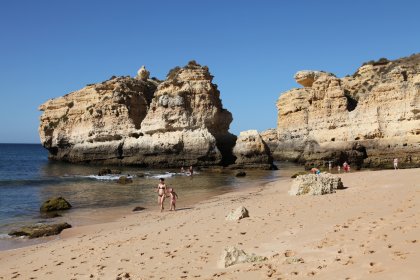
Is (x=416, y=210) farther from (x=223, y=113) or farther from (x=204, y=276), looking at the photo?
(x=223, y=113)

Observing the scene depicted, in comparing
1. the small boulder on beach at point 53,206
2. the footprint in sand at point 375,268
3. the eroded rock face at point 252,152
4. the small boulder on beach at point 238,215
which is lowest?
the small boulder on beach at point 53,206

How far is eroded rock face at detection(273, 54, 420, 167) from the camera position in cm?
3675

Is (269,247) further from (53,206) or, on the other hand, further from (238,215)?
(53,206)

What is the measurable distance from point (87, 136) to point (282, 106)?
2834 cm

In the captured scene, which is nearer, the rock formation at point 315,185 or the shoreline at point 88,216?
the shoreline at point 88,216

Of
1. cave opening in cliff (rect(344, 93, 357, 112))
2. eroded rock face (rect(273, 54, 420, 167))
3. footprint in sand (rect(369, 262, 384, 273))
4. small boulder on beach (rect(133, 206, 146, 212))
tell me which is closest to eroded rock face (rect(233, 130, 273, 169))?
eroded rock face (rect(273, 54, 420, 167))

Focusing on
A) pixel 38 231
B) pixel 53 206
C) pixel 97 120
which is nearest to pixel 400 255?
pixel 38 231

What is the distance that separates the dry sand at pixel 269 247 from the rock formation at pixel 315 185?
1544mm

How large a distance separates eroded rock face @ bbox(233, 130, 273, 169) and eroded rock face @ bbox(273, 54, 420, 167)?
15.5 ft

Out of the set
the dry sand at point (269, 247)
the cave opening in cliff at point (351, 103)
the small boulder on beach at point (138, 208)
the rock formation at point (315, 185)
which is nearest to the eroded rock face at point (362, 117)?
the cave opening in cliff at point (351, 103)

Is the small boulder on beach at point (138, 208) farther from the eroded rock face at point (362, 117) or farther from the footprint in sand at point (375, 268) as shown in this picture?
the eroded rock face at point (362, 117)

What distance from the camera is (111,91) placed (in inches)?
2174

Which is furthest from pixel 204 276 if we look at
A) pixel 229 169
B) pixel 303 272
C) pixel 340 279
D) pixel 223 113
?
pixel 223 113

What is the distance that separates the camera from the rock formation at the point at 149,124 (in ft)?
150
